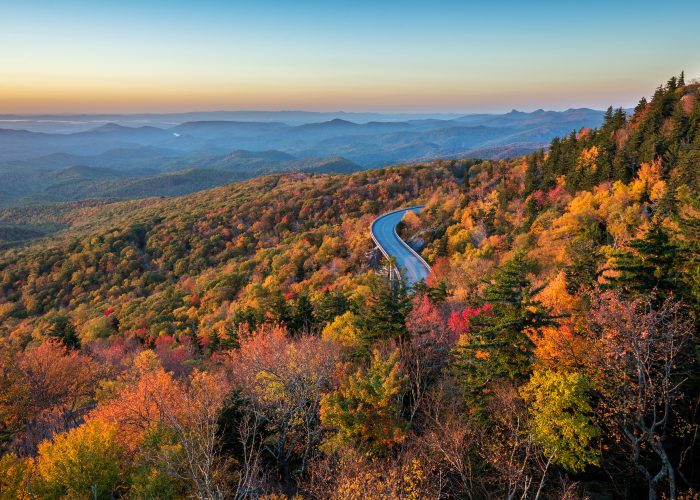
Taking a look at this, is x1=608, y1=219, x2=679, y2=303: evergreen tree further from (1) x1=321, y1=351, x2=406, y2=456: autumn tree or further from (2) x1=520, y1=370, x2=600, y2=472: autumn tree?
(1) x1=321, y1=351, x2=406, y2=456: autumn tree

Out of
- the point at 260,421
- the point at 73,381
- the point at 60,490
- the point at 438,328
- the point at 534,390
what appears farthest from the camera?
the point at 73,381

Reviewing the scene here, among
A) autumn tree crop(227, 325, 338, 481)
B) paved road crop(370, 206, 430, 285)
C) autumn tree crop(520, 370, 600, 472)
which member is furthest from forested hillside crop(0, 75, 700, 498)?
paved road crop(370, 206, 430, 285)

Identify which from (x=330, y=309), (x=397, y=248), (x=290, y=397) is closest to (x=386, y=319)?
(x=290, y=397)

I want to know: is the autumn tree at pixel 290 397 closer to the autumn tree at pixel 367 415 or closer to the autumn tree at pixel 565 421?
the autumn tree at pixel 367 415

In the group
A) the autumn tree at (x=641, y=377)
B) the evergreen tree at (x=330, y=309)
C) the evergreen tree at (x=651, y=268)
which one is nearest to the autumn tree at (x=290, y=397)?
the evergreen tree at (x=330, y=309)

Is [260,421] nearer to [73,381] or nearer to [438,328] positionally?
[438,328]

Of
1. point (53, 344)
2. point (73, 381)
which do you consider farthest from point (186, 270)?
point (73, 381)
